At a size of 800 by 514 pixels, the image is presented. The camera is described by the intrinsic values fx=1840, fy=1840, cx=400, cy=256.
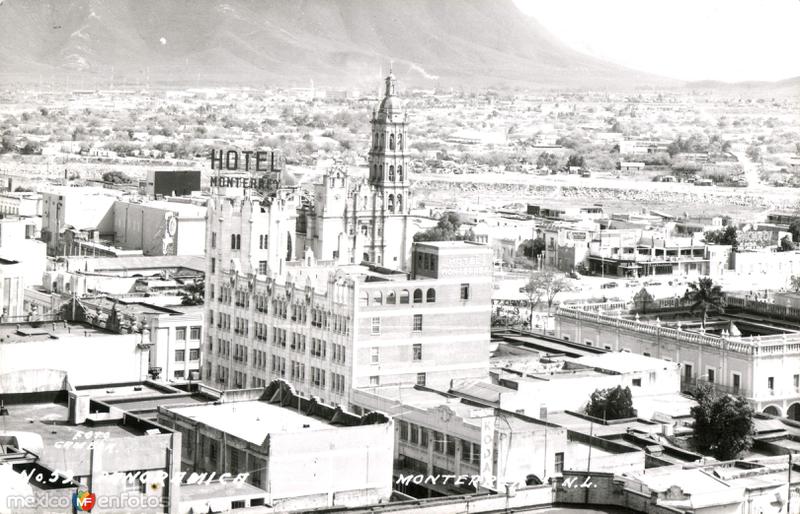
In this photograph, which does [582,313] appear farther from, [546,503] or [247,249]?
[546,503]

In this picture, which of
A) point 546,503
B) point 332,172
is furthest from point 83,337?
point 332,172

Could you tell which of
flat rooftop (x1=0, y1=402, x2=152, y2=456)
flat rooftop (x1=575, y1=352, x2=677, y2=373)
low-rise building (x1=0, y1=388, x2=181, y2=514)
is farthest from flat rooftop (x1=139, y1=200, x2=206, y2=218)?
low-rise building (x1=0, y1=388, x2=181, y2=514)

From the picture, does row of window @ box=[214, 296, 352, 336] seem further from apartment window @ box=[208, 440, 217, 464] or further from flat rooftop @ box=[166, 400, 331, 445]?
apartment window @ box=[208, 440, 217, 464]

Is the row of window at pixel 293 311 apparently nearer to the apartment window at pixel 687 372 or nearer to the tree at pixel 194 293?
the tree at pixel 194 293

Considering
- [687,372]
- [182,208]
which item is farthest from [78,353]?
[182,208]

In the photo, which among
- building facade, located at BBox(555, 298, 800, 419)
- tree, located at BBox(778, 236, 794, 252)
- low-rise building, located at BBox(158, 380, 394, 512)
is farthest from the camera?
tree, located at BBox(778, 236, 794, 252)

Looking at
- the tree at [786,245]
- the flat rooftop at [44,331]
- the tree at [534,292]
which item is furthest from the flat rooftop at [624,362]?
the tree at [786,245]
